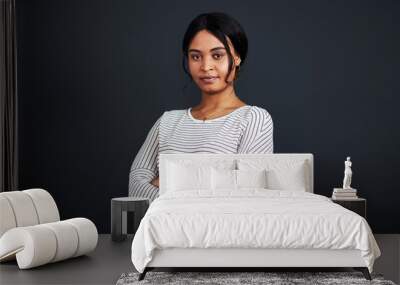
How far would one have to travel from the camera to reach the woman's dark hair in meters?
7.04

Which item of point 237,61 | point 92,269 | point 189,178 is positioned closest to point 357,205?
point 189,178

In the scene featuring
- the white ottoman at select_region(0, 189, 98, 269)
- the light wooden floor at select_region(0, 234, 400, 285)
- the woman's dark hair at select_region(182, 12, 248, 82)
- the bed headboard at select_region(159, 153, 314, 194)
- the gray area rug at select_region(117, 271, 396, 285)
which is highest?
the woman's dark hair at select_region(182, 12, 248, 82)

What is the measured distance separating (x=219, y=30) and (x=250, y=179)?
1.66 meters

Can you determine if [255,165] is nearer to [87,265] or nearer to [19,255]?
[87,265]

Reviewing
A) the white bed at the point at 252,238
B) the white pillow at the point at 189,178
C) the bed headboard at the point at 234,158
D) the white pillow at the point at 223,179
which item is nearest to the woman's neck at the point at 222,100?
the bed headboard at the point at 234,158

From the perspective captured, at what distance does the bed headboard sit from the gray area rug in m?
1.90

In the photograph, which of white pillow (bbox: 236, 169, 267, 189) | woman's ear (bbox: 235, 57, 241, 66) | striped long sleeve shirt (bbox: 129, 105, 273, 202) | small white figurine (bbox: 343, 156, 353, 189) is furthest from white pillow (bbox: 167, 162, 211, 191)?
small white figurine (bbox: 343, 156, 353, 189)

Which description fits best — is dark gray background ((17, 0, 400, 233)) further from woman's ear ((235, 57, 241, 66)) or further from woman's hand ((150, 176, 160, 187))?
woman's hand ((150, 176, 160, 187))

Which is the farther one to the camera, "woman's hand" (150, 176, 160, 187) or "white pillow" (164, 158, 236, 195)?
"woman's hand" (150, 176, 160, 187)

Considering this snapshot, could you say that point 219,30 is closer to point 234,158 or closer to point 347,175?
point 234,158

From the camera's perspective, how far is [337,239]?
4.72 m

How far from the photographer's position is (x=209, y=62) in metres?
7.00

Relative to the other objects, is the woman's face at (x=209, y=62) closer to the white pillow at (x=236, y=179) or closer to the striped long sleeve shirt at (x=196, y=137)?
the striped long sleeve shirt at (x=196, y=137)

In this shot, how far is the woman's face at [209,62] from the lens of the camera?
6.98 meters
